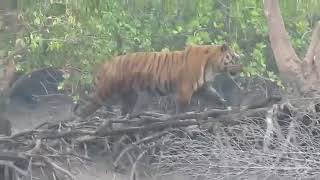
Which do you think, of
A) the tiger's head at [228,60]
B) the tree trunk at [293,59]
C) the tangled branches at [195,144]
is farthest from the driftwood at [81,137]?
the tiger's head at [228,60]

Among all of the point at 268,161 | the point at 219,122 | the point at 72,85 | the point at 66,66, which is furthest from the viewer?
the point at 72,85

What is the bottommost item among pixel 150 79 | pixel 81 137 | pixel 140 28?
pixel 81 137

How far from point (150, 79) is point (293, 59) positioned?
1624 millimetres

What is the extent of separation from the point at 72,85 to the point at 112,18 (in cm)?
115

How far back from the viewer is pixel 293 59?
6.91 m

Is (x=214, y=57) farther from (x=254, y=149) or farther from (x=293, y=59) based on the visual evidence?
(x=254, y=149)

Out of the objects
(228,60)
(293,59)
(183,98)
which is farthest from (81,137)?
(228,60)

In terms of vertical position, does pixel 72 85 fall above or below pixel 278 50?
below

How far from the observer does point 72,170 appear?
5340 mm

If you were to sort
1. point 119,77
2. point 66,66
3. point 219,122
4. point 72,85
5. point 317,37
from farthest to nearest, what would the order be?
point 72,85 → point 66,66 → point 119,77 → point 317,37 → point 219,122

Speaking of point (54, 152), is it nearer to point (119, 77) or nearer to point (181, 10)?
point (119, 77)

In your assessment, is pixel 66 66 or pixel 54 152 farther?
pixel 66 66

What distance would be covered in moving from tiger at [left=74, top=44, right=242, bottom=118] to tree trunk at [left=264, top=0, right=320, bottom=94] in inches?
36.8

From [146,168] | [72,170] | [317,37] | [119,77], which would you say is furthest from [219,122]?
[119,77]
